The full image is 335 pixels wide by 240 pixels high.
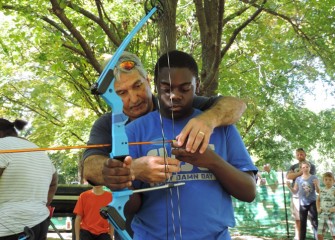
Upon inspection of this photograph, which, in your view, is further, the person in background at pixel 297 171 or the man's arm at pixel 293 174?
the man's arm at pixel 293 174

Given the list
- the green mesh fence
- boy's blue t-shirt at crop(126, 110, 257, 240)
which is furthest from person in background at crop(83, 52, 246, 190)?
the green mesh fence

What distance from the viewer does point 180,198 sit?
1565 millimetres

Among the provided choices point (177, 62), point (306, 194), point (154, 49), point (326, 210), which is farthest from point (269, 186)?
point (177, 62)

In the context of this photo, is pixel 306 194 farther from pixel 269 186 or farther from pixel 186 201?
pixel 186 201

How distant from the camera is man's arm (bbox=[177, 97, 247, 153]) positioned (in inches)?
57.1

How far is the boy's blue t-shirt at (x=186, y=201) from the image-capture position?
154 centimetres

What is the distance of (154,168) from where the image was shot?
1.44 m

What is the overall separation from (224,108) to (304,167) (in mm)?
6051

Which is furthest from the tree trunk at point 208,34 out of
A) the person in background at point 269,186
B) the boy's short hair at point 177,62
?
the person in background at point 269,186

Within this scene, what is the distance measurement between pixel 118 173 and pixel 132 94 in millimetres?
903

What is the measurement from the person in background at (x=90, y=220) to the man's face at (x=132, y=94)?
3.27 metres

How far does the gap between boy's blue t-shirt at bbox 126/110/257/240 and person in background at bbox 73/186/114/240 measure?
376cm

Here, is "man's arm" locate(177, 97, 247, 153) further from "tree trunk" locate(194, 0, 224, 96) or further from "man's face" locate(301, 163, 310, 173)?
"man's face" locate(301, 163, 310, 173)

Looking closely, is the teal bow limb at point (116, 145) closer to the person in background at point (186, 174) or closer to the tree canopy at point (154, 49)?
the person in background at point (186, 174)
